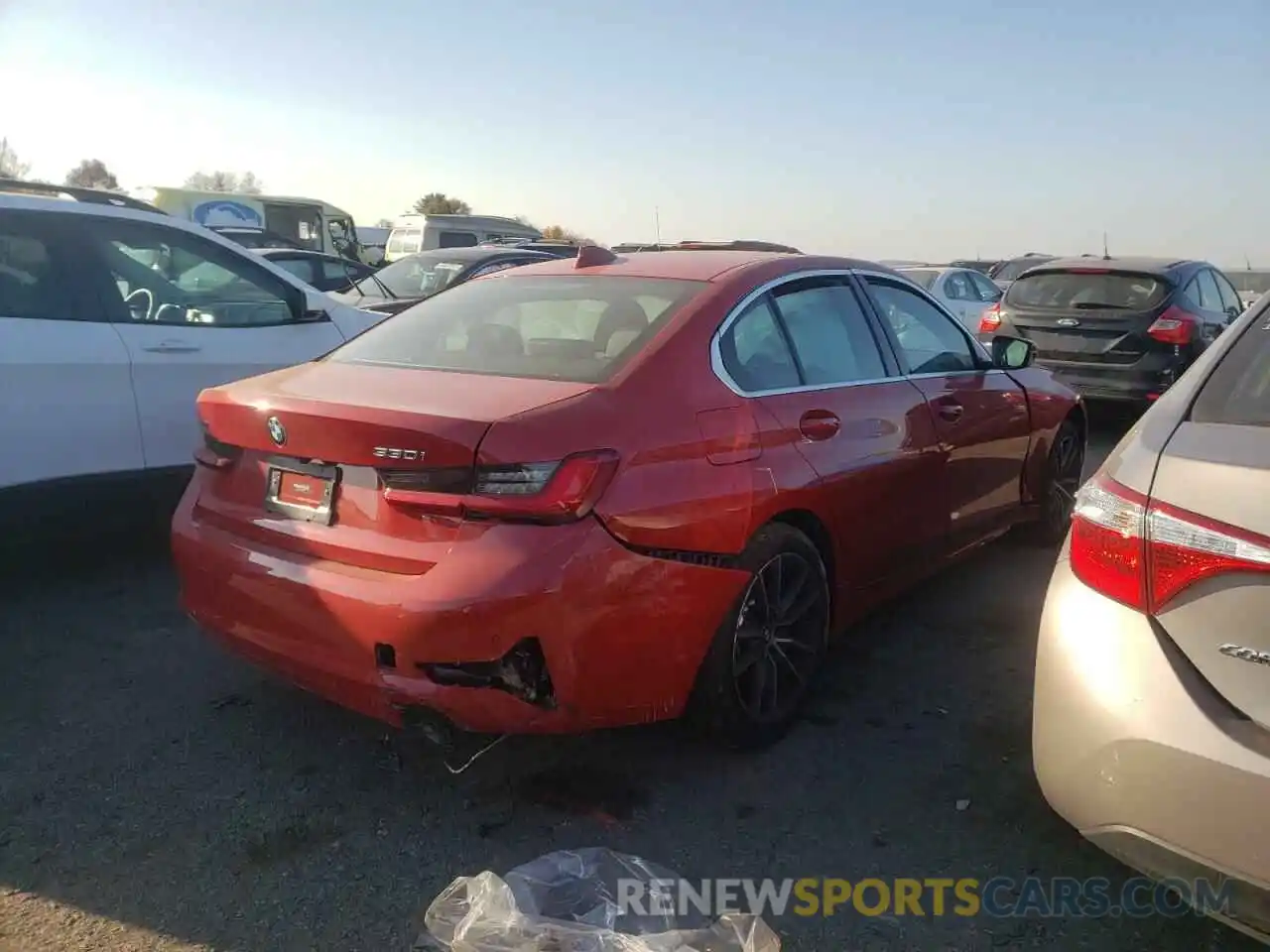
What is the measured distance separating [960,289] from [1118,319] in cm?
533

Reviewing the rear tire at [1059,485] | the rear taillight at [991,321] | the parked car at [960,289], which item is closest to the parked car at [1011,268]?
the parked car at [960,289]

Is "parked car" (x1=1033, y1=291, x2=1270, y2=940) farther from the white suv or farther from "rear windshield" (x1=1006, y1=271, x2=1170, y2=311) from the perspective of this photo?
"rear windshield" (x1=1006, y1=271, x2=1170, y2=311)

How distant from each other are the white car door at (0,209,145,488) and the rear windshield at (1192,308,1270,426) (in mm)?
4153

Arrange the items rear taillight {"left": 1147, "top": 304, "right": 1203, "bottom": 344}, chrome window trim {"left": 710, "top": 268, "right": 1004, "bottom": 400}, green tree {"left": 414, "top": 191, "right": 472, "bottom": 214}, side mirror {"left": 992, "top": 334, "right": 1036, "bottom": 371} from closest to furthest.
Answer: chrome window trim {"left": 710, "top": 268, "right": 1004, "bottom": 400} < side mirror {"left": 992, "top": 334, "right": 1036, "bottom": 371} < rear taillight {"left": 1147, "top": 304, "right": 1203, "bottom": 344} < green tree {"left": 414, "top": 191, "right": 472, "bottom": 214}

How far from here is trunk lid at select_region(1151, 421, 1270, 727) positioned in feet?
6.66

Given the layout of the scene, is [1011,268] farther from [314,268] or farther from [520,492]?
[520,492]

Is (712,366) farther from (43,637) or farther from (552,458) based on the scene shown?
(43,637)

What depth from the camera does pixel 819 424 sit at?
3559mm

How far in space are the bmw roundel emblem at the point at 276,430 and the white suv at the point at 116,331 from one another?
1647 millimetres

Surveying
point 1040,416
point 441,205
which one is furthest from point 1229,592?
point 441,205

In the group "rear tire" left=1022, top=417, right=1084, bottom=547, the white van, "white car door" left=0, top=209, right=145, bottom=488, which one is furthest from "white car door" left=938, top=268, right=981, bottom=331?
the white van

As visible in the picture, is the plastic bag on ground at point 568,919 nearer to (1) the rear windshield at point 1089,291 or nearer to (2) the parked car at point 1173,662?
(2) the parked car at point 1173,662

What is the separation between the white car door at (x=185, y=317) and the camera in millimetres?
4711

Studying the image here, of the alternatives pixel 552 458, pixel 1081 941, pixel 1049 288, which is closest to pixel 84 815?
pixel 552 458
